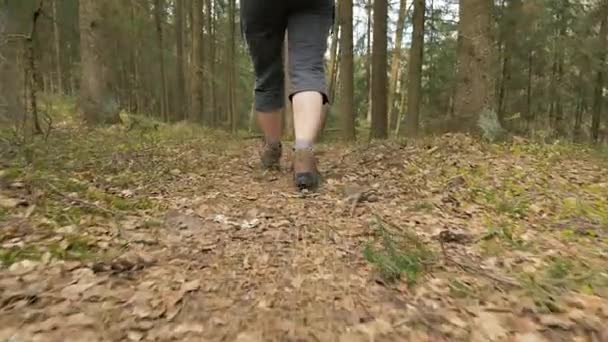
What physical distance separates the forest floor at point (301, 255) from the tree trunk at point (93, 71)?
3.80 metres

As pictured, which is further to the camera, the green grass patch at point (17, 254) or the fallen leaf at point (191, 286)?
the green grass patch at point (17, 254)

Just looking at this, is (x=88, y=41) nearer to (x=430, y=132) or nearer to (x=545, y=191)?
(x=430, y=132)

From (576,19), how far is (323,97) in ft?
50.8

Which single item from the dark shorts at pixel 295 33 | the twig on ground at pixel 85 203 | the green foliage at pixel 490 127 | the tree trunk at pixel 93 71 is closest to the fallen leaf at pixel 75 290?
the twig on ground at pixel 85 203

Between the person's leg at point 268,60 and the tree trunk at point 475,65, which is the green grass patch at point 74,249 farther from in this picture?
the tree trunk at point 475,65

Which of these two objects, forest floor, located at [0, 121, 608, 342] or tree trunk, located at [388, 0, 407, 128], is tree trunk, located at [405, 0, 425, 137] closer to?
tree trunk, located at [388, 0, 407, 128]

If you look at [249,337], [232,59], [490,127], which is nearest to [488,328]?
[249,337]

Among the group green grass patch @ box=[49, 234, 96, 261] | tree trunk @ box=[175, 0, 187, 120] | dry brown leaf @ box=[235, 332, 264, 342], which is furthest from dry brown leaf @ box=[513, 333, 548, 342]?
tree trunk @ box=[175, 0, 187, 120]

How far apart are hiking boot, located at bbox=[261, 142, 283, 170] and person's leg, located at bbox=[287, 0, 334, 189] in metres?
0.70

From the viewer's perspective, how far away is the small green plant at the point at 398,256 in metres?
1.54

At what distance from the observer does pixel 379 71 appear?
359 inches

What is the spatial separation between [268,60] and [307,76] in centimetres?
55

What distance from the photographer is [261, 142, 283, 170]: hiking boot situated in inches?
138

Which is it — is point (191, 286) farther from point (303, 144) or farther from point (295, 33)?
point (295, 33)
